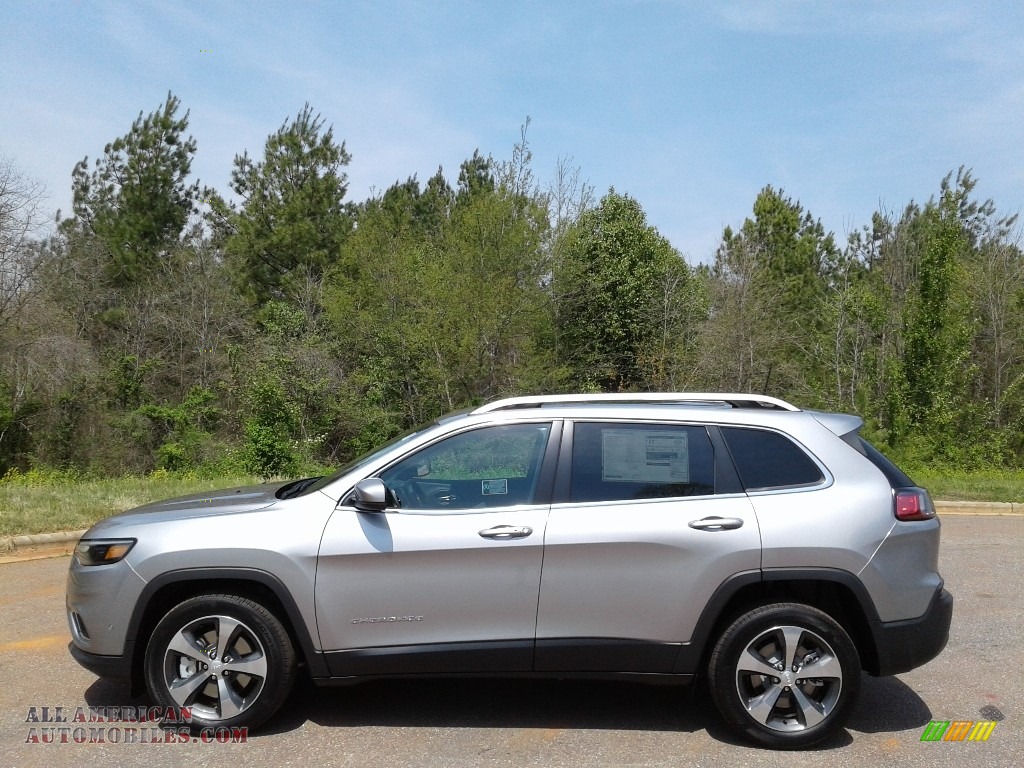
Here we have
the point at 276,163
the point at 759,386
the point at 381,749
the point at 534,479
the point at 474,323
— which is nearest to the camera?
the point at 381,749

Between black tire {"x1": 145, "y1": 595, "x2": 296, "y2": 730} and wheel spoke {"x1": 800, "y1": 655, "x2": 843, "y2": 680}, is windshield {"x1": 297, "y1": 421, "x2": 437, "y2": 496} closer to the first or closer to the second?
black tire {"x1": 145, "y1": 595, "x2": 296, "y2": 730}

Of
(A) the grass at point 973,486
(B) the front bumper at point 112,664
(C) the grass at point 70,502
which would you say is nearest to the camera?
(B) the front bumper at point 112,664

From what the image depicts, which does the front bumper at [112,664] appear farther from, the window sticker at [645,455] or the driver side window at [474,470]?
the window sticker at [645,455]

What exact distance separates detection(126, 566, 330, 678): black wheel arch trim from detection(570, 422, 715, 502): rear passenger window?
1.49 metres

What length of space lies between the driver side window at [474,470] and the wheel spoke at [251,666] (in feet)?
3.38

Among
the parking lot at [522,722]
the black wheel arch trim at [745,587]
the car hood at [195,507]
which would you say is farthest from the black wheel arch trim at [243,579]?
the black wheel arch trim at [745,587]

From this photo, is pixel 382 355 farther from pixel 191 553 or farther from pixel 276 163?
pixel 191 553

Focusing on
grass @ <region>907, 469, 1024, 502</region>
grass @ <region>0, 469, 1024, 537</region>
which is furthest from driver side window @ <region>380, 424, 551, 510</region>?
grass @ <region>907, 469, 1024, 502</region>

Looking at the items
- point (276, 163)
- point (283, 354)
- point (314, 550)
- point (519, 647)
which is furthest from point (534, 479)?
point (276, 163)

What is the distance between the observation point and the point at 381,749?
421cm

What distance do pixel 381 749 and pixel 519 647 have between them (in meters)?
0.82

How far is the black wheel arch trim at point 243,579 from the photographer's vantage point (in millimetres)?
4293

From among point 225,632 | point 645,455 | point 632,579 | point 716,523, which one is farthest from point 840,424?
point 225,632

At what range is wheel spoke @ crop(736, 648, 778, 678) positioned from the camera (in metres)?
4.27
